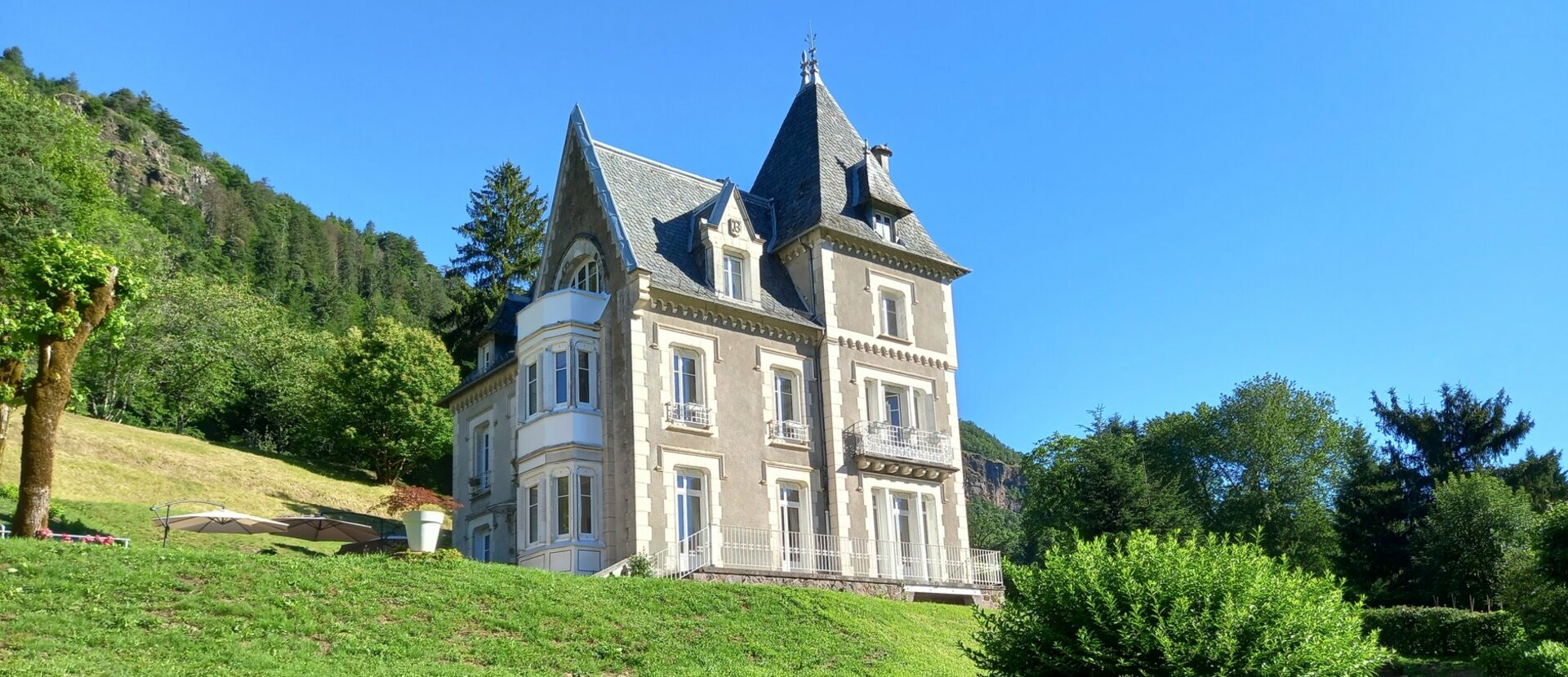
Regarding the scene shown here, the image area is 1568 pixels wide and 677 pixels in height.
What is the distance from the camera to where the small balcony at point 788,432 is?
3058 centimetres

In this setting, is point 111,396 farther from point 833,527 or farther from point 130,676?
point 130,676

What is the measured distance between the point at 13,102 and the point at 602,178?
103 feet

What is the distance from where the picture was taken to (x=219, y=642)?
15844 mm

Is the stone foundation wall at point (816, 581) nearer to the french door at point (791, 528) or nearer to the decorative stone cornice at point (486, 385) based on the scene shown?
the french door at point (791, 528)

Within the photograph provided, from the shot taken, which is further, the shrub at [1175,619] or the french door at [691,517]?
the french door at [691,517]

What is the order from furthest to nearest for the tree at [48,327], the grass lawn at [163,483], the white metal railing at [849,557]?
1. the grass lawn at [163,483]
2. the white metal railing at [849,557]
3. the tree at [48,327]

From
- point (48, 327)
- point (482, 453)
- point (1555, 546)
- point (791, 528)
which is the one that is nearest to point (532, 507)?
point (791, 528)

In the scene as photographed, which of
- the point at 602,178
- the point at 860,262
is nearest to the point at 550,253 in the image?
the point at 602,178

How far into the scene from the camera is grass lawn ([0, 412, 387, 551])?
34219 millimetres

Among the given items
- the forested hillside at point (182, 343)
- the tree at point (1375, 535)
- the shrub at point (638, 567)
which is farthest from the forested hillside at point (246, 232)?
the tree at point (1375, 535)

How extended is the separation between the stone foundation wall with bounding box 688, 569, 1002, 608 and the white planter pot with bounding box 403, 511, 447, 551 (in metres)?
6.00

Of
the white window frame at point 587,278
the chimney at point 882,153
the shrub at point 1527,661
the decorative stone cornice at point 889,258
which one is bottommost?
the shrub at point 1527,661

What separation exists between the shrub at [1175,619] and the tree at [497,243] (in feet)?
175

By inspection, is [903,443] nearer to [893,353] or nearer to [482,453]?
[893,353]
